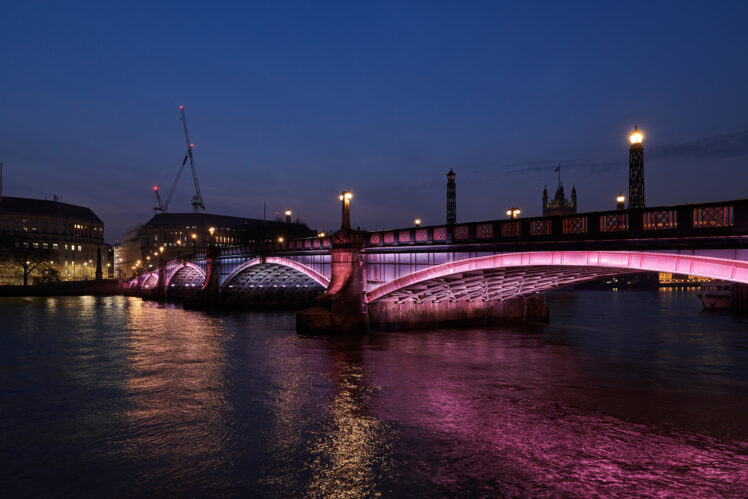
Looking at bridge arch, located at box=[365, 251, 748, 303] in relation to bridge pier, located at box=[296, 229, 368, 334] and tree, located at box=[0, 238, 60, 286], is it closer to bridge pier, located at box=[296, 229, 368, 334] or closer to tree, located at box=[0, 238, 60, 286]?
bridge pier, located at box=[296, 229, 368, 334]

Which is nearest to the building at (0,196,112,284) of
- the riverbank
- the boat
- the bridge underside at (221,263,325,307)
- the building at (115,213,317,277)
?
the building at (115,213,317,277)

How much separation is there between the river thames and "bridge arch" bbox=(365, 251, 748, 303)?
4313 millimetres

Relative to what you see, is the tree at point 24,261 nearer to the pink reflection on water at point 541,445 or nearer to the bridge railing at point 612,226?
the bridge railing at point 612,226

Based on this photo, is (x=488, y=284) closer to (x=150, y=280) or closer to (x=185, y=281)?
(x=185, y=281)

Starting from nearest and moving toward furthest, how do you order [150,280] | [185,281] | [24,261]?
[185,281]
[150,280]
[24,261]

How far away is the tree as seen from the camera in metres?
121

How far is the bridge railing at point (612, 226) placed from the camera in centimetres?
1673

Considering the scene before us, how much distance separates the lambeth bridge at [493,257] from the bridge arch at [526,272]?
0.05 m

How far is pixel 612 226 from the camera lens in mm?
20562

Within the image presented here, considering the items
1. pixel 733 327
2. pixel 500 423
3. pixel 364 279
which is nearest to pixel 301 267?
pixel 364 279

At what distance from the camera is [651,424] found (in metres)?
14.6

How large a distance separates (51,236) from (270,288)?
117438mm

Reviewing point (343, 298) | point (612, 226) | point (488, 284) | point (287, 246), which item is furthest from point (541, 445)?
point (287, 246)

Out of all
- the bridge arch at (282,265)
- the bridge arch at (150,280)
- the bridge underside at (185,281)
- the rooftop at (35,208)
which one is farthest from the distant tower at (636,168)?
the rooftop at (35,208)
